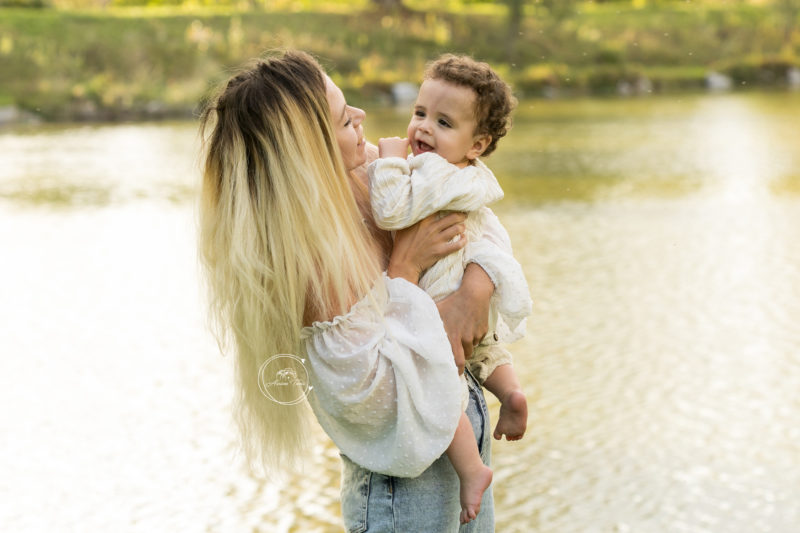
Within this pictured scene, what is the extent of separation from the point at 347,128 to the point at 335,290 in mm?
282

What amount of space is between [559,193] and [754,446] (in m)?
5.68

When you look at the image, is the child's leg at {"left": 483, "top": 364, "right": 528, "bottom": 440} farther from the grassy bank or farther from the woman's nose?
the grassy bank

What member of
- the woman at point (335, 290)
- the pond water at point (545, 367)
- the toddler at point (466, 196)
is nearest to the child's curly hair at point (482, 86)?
the toddler at point (466, 196)

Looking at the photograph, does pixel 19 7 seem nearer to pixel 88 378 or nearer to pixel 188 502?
pixel 88 378

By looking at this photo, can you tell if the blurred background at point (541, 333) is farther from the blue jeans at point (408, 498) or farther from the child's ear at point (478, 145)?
the blue jeans at point (408, 498)

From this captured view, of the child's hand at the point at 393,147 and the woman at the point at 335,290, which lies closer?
the woman at the point at 335,290

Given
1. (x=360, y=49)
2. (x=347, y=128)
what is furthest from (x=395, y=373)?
(x=360, y=49)

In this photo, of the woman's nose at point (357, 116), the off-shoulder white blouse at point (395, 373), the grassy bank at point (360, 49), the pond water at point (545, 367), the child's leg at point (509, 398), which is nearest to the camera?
the off-shoulder white blouse at point (395, 373)

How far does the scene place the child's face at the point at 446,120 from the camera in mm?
1786

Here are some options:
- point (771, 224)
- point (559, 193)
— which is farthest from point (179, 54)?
point (771, 224)

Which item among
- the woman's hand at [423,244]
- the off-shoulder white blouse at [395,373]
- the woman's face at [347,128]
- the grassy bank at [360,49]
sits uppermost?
the woman's face at [347,128]

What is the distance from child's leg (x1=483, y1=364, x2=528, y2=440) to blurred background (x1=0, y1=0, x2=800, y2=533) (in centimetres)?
69

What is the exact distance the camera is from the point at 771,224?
307 inches

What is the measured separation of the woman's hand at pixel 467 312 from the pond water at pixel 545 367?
98 centimetres
